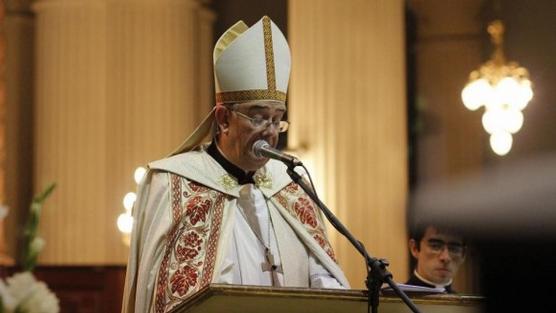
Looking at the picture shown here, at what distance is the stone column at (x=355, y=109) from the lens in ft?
34.1

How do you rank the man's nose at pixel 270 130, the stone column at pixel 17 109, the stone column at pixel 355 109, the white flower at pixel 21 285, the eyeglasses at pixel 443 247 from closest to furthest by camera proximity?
the white flower at pixel 21 285, the man's nose at pixel 270 130, the eyeglasses at pixel 443 247, the stone column at pixel 355 109, the stone column at pixel 17 109

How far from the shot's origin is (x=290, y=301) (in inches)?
115

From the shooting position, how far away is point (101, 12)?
11938mm

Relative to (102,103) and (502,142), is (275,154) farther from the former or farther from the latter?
(102,103)

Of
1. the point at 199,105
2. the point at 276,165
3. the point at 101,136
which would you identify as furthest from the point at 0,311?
the point at 199,105

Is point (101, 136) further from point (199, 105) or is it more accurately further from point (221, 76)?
point (221, 76)

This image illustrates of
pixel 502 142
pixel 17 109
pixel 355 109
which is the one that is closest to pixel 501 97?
pixel 502 142

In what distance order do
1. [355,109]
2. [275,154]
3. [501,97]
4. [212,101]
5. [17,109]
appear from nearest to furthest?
1. [275,154]
2. [355,109]
3. [501,97]
4. [212,101]
5. [17,109]

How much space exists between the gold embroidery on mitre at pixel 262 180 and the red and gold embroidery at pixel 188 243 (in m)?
0.17

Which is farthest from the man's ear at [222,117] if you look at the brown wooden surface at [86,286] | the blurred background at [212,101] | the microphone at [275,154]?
the brown wooden surface at [86,286]

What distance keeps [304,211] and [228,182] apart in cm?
31

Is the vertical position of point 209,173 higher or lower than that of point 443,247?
higher

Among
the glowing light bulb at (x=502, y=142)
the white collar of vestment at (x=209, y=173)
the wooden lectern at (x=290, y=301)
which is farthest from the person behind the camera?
the glowing light bulb at (x=502, y=142)

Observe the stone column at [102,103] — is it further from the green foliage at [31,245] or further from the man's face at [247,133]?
the green foliage at [31,245]
